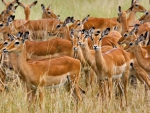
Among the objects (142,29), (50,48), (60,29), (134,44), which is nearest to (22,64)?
(134,44)

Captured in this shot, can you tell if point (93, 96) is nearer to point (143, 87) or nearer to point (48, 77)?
point (48, 77)

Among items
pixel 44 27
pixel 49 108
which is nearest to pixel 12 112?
pixel 49 108

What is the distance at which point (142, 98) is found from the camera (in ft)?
22.0

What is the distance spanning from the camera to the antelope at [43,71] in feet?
20.0

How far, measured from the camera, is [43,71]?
20.9ft

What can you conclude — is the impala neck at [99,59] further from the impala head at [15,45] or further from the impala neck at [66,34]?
the impala neck at [66,34]

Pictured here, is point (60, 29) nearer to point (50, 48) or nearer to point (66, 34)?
point (66, 34)

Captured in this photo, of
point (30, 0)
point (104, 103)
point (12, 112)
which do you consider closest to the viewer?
point (12, 112)

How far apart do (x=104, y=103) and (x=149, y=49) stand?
1.82 meters

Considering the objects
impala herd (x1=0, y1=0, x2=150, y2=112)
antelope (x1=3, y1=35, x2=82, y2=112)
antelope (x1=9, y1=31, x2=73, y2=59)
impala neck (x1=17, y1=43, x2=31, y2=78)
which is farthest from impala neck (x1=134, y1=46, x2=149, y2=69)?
impala neck (x1=17, y1=43, x2=31, y2=78)

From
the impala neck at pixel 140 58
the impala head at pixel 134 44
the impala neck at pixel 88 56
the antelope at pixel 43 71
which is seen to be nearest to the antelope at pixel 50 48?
the impala neck at pixel 88 56

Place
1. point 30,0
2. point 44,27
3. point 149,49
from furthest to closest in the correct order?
point 30,0, point 44,27, point 149,49

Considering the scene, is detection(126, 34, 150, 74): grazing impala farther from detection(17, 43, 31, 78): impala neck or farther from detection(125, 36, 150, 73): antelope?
detection(17, 43, 31, 78): impala neck

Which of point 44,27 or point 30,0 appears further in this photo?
point 30,0
